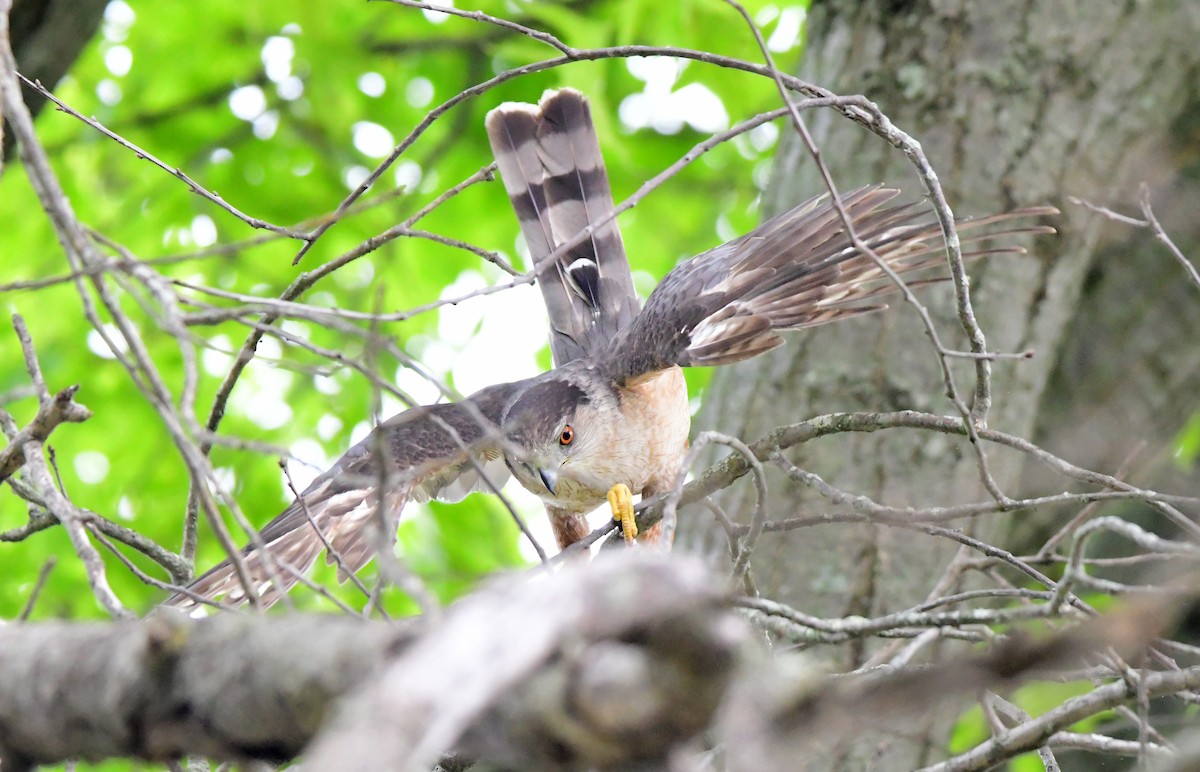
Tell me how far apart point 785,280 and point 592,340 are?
1.45 m

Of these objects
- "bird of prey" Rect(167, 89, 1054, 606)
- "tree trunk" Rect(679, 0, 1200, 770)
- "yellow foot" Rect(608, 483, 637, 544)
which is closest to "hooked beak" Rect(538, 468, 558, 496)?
"bird of prey" Rect(167, 89, 1054, 606)

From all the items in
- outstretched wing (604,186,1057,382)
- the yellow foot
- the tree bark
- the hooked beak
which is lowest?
the yellow foot

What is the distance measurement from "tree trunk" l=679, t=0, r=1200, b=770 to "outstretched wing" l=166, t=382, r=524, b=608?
0.80 metres

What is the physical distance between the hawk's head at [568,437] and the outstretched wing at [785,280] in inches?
15.4

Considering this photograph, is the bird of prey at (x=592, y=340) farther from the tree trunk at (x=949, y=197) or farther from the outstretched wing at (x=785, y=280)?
the tree trunk at (x=949, y=197)

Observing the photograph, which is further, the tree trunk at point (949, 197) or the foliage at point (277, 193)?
the foliage at point (277, 193)

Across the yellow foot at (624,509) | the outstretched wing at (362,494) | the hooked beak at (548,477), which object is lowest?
the yellow foot at (624,509)

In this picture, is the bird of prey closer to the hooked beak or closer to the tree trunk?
the hooked beak

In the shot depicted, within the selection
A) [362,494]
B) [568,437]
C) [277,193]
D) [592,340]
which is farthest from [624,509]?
[277,193]

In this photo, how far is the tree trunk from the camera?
3.69 m

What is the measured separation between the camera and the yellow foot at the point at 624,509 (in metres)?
3.19

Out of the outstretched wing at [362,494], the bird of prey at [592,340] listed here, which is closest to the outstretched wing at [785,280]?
the bird of prey at [592,340]

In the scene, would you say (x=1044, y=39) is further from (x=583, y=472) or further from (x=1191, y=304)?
(x=583, y=472)

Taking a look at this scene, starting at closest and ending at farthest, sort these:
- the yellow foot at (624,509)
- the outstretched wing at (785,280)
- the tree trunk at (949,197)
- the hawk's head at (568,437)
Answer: the outstretched wing at (785,280) → the yellow foot at (624,509) → the tree trunk at (949,197) → the hawk's head at (568,437)
